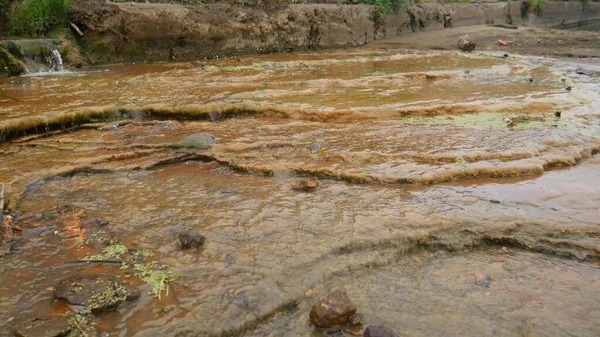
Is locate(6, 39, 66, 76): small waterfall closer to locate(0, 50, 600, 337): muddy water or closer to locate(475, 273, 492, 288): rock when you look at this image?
locate(0, 50, 600, 337): muddy water

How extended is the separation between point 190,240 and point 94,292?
563 millimetres

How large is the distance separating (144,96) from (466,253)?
4.97 meters

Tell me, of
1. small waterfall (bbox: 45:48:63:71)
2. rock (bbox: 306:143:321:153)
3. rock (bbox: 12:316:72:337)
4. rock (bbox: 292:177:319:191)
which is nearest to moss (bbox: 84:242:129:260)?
rock (bbox: 12:316:72:337)

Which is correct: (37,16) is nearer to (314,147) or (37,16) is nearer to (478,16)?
(314,147)

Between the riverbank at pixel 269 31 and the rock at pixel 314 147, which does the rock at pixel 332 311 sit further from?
the riverbank at pixel 269 31

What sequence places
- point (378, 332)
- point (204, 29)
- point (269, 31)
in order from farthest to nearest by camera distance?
point (269, 31), point (204, 29), point (378, 332)

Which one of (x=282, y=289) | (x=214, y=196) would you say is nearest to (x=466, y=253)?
(x=282, y=289)

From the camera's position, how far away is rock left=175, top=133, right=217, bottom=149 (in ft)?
14.3

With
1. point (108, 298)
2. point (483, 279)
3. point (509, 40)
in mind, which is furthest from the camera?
point (509, 40)

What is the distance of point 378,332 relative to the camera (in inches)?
72.2

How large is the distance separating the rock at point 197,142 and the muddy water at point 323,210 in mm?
174

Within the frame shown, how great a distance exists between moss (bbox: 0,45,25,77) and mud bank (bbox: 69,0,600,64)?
1.64m

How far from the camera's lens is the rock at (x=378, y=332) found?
5.99 feet

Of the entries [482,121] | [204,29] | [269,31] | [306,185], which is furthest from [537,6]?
[306,185]
